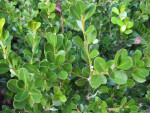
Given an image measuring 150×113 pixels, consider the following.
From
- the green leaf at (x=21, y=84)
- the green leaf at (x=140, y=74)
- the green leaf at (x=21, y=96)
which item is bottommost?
the green leaf at (x=140, y=74)

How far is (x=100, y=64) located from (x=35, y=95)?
241mm

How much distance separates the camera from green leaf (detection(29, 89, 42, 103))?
0.53m

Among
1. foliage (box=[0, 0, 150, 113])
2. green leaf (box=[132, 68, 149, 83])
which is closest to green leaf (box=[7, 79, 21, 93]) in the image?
foliage (box=[0, 0, 150, 113])

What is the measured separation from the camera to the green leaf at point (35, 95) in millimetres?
527

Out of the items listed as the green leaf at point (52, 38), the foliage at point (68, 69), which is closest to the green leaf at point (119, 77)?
the foliage at point (68, 69)

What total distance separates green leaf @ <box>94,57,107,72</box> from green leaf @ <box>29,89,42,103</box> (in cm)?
21

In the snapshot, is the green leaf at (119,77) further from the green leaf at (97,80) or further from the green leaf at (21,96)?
the green leaf at (21,96)

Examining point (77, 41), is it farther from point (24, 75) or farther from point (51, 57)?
point (24, 75)

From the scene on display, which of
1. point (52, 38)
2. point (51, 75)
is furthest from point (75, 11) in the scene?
point (51, 75)

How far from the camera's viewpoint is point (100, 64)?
19.2 inches

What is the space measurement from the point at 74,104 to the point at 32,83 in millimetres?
216

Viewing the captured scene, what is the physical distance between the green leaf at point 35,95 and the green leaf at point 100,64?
0.21 m

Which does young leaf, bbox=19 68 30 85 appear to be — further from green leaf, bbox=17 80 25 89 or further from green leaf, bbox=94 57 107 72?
green leaf, bbox=94 57 107 72

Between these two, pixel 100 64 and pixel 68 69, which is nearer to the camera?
pixel 100 64
